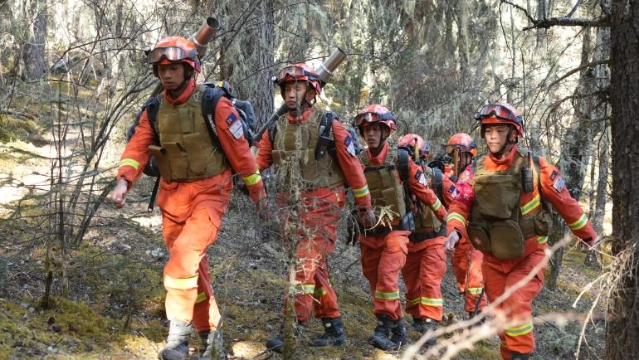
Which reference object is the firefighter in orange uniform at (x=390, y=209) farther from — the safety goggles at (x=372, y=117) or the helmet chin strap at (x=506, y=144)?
the helmet chin strap at (x=506, y=144)

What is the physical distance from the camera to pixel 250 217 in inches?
198

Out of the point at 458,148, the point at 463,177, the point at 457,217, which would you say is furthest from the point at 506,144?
the point at 458,148

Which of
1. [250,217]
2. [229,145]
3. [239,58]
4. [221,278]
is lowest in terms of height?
[221,278]

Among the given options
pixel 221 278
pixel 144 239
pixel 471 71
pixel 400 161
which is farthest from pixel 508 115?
pixel 471 71

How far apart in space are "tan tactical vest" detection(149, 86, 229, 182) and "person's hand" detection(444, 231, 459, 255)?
1.98 m

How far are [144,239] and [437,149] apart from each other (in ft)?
26.6

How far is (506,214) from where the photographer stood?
5734 millimetres

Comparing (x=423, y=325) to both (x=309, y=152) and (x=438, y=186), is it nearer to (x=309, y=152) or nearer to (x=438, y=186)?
(x=438, y=186)

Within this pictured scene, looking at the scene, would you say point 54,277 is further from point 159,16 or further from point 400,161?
point 400,161

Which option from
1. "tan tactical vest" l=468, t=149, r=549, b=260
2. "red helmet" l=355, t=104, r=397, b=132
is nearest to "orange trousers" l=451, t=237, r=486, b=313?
"red helmet" l=355, t=104, r=397, b=132

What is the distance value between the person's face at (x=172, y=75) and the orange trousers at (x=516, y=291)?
10.2 feet

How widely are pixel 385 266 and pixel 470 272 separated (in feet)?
8.77

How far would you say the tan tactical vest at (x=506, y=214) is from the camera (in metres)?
5.68

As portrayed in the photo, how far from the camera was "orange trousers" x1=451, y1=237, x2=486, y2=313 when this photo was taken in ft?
28.3
